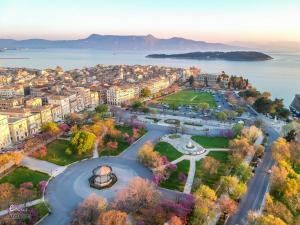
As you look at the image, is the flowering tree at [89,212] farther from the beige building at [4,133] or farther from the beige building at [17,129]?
the beige building at [17,129]

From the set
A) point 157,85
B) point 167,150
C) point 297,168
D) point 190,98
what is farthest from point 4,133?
point 157,85

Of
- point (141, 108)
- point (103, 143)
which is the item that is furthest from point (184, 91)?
point (103, 143)

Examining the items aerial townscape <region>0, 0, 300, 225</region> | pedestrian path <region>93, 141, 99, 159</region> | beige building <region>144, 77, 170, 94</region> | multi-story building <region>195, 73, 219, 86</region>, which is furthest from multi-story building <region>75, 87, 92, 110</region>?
multi-story building <region>195, 73, 219, 86</region>

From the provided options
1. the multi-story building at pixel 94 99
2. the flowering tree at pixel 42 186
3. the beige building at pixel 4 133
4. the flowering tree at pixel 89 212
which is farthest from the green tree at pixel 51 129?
the multi-story building at pixel 94 99

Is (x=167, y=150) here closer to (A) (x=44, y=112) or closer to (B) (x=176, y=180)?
(B) (x=176, y=180)

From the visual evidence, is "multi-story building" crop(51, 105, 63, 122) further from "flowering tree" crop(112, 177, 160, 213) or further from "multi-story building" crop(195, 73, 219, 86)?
"multi-story building" crop(195, 73, 219, 86)

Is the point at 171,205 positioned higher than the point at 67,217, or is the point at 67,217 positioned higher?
the point at 171,205

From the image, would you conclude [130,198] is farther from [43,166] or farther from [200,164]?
[43,166]
